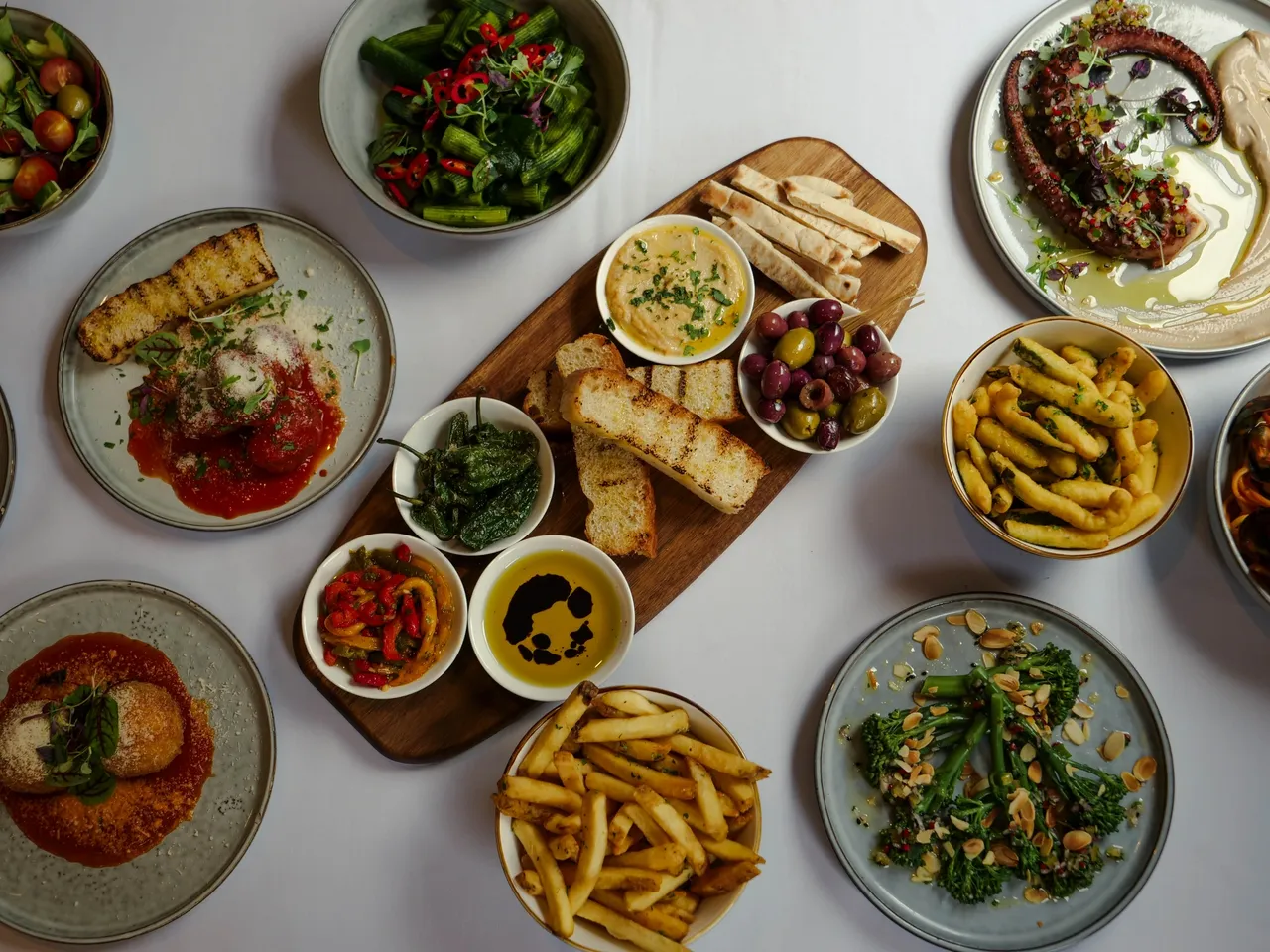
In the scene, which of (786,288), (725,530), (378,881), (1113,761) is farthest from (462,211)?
(1113,761)

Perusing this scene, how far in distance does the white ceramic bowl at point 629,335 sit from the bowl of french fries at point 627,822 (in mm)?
1365

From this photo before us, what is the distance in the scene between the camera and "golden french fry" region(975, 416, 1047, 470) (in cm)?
338

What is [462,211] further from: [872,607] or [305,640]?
[872,607]

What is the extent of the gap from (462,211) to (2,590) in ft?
8.31

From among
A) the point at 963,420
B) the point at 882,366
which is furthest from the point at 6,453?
the point at 963,420

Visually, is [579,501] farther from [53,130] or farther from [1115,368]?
[53,130]

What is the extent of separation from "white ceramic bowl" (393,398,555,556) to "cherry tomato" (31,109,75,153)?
1881mm

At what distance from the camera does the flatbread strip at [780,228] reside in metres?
3.66

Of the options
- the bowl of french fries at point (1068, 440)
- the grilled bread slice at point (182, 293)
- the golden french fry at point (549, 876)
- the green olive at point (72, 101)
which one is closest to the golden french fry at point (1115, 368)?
the bowl of french fries at point (1068, 440)

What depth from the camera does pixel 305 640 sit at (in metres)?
3.38

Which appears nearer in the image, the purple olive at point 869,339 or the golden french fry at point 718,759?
the golden french fry at point 718,759

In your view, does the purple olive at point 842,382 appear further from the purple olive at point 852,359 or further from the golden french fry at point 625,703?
the golden french fry at point 625,703

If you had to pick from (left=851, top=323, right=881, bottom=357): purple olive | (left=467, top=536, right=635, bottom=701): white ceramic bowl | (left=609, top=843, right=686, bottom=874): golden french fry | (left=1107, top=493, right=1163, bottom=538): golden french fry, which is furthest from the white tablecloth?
(left=609, top=843, right=686, bottom=874): golden french fry

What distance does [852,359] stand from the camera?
349 cm
